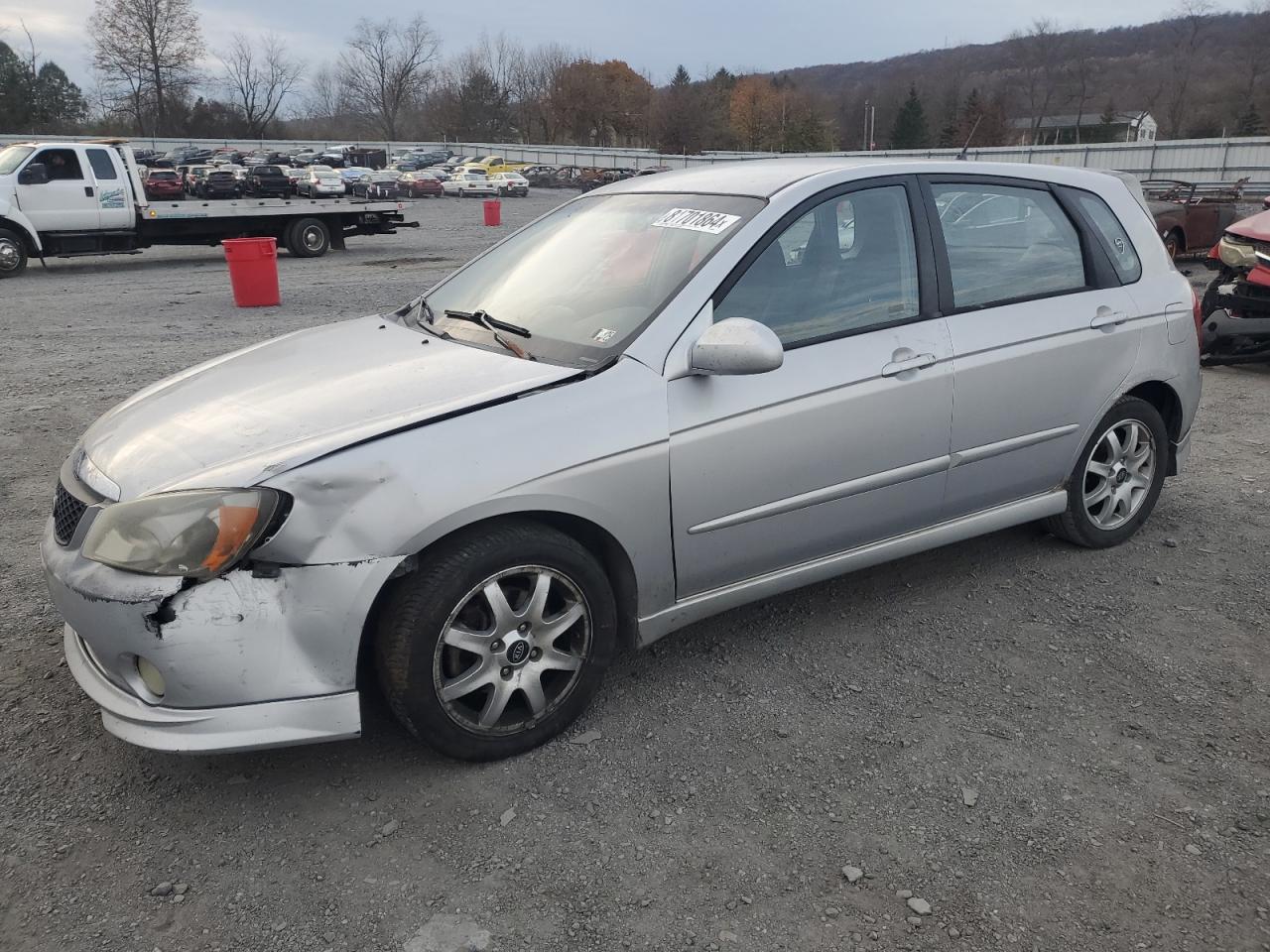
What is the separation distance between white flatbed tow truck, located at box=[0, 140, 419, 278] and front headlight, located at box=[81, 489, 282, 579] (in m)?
15.6

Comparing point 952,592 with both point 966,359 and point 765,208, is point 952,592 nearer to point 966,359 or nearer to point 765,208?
point 966,359

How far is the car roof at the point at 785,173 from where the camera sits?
3436mm

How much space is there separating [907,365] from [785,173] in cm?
83

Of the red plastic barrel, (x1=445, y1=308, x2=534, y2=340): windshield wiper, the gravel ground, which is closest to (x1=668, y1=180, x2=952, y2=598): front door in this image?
the gravel ground

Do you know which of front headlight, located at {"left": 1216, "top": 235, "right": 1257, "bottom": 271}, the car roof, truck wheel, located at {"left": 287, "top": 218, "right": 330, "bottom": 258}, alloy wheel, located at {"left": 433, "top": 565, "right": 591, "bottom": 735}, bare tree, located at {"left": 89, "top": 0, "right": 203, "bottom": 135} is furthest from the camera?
bare tree, located at {"left": 89, "top": 0, "right": 203, "bottom": 135}

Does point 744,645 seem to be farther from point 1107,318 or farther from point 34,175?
point 34,175

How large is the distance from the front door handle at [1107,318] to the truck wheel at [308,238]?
1691 centimetres

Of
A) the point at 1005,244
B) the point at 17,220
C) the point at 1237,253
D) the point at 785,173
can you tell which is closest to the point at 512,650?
the point at 785,173

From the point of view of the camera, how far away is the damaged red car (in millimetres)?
7504

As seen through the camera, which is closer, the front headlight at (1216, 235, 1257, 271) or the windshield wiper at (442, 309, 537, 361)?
the windshield wiper at (442, 309, 537, 361)

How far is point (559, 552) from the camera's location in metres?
2.75

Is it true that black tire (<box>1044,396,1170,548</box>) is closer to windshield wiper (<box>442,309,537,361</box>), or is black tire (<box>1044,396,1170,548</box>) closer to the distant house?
windshield wiper (<box>442,309,537,361</box>)

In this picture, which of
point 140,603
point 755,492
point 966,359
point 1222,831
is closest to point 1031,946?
point 1222,831

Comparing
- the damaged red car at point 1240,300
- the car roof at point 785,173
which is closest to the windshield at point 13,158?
the car roof at point 785,173
